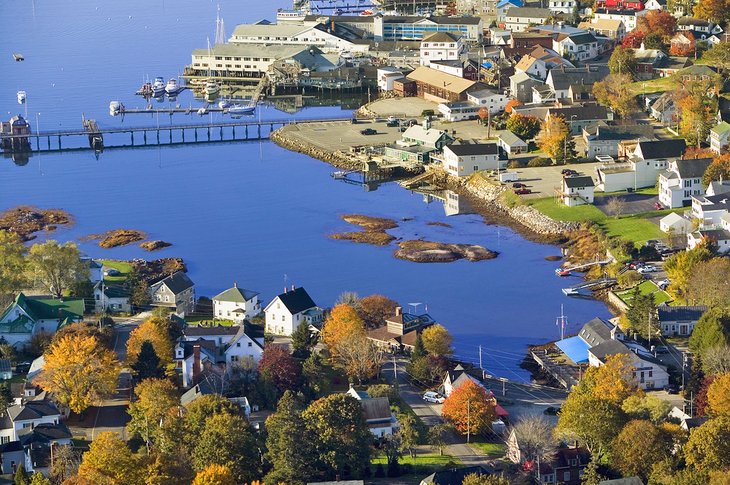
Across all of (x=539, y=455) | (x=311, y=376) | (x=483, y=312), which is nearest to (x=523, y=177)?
(x=483, y=312)

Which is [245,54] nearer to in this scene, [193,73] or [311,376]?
[193,73]

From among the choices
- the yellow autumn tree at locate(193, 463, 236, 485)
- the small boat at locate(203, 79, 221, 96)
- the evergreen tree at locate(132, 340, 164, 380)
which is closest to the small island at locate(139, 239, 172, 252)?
the evergreen tree at locate(132, 340, 164, 380)

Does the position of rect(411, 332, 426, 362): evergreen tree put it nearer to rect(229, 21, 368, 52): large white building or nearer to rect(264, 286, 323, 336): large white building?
rect(264, 286, 323, 336): large white building

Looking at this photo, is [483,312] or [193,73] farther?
[193,73]

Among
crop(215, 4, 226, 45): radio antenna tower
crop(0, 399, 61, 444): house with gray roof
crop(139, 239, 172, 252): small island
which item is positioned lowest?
crop(0, 399, 61, 444): house with gray roof

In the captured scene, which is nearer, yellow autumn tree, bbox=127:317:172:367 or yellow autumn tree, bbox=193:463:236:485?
yellow autumn tree, bbox=193:463:236:485

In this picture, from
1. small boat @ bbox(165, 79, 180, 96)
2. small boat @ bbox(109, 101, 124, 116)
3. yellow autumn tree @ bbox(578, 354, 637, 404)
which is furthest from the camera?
small boat @ bbox(165, 79, 180, 96)
